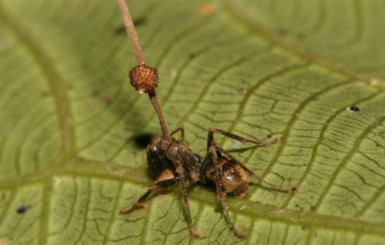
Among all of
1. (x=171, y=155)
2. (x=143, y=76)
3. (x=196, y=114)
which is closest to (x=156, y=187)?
(x=171, y=155)

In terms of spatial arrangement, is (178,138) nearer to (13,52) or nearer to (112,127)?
(112,127)

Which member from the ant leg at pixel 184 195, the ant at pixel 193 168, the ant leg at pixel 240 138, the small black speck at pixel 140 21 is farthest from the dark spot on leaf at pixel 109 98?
the ant leg at pixel 240 138

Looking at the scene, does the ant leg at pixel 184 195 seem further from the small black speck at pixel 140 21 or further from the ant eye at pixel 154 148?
the small black speck at pixel 140 21

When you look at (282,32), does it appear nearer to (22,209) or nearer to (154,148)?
(154,148)

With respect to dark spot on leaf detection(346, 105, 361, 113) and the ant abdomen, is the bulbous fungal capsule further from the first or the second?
dark spot on leaf detection(346, 105, 361, 113)

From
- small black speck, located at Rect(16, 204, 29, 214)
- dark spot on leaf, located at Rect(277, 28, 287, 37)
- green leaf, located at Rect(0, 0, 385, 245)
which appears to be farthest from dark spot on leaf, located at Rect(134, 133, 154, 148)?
dark spot on leaf, located at Rect(277, 28, 287, 37)

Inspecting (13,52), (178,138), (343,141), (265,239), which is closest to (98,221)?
(178,138)
